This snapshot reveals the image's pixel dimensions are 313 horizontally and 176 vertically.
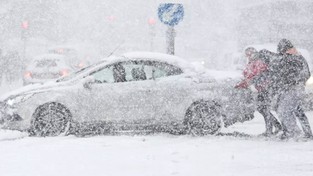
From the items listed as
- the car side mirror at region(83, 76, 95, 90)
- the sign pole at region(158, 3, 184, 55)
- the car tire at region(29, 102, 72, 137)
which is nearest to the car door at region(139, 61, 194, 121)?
the car side mirror at region(83, 76, 95, 90)

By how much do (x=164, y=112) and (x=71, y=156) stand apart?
257 cm

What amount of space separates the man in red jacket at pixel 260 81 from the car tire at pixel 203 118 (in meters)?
0.61

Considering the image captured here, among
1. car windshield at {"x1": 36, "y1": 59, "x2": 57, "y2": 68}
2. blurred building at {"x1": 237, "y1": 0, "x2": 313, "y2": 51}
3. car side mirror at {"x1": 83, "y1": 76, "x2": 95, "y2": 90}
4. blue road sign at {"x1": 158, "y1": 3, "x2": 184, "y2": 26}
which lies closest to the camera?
car side mirror at {"x1": 83, "y1": 76, "x2": 95, "y2": 90}

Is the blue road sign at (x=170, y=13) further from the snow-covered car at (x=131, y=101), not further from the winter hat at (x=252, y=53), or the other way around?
the winter hat at (x=252, y=53)

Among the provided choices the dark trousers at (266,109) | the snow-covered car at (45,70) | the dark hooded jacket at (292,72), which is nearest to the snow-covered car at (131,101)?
the dark trousers at (266,109)

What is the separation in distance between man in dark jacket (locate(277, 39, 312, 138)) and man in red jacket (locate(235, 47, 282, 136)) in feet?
1.28

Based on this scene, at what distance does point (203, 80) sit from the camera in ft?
36.8

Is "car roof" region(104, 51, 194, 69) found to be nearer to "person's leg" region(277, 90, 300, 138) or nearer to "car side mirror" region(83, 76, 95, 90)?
"car side mirror" region(83, 76, 95, 90)

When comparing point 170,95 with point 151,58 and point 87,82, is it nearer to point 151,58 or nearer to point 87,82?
point 151,58

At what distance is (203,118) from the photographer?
11.1m

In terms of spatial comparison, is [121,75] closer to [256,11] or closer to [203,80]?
[203,80]

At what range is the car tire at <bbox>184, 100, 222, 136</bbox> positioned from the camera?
11.0 metres

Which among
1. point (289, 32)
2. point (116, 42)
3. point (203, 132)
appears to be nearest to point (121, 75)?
point (203, 132)

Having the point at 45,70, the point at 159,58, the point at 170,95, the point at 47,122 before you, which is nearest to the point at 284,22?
the point at 45,70
